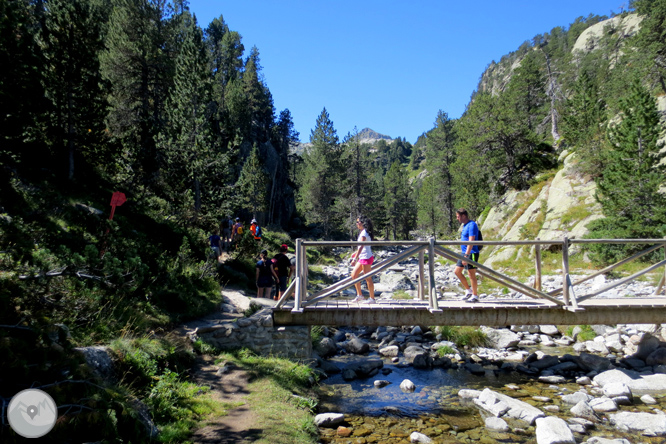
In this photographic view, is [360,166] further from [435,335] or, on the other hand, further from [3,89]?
[3,89]

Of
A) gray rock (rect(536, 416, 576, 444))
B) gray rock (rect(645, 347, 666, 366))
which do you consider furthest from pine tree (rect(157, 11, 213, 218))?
gray rock (rect(645, 347, 666, 366))

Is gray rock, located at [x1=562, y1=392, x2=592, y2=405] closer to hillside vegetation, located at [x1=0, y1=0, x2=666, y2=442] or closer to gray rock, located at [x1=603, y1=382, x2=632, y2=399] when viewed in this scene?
gray rock, located at [x1=603, y1=382, x2=632, y2=399]

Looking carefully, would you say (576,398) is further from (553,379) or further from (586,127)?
(586,127)

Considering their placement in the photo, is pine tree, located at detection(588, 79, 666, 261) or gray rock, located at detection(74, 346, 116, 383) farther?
pine tree, located at detection(588, 79, 666, 261)

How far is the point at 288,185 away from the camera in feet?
208

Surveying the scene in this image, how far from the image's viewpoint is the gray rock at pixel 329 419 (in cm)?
643

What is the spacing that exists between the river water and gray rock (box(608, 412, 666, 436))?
151 millimetres

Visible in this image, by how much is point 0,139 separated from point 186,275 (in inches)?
244

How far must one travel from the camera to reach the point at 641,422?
6289 mm

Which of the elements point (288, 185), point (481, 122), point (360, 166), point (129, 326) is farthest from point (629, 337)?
point (288, 185)

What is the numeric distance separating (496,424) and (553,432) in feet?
3.05

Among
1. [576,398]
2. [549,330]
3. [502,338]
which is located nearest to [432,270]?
[576,398]

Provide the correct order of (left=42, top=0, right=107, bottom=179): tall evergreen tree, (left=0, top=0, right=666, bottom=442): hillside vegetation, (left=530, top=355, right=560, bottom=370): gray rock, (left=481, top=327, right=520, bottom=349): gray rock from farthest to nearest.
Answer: (left=42, top=0, right=107, bottom=179): tall evergreen tree → (left=481, top=327, right=520, bottom=349): gray rock → (left=530, top=355, right=560, bottom=370): gray rock → (left=0, top=0, right=666, bottom=442): hillside vegetation

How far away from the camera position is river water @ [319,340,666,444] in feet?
20.4
